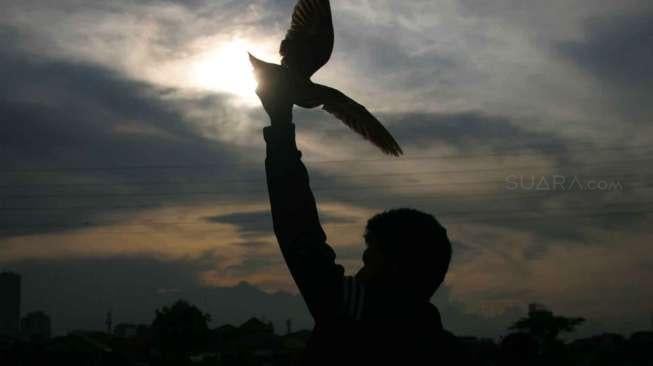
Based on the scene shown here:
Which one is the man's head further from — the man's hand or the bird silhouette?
the man's hand

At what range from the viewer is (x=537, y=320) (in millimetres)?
39000

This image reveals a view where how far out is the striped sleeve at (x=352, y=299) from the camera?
6.26 ft

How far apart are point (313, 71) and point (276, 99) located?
303mm

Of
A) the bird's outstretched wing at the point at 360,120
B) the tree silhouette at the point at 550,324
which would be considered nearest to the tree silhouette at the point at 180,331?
the tree silhouette at the point at 550,324

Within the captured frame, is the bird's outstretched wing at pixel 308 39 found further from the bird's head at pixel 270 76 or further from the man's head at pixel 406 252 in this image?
the man's head at pixel 406 252

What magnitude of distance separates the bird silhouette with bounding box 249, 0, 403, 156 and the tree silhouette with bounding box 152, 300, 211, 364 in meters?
46.8

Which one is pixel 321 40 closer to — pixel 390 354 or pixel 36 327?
pixel 390 354

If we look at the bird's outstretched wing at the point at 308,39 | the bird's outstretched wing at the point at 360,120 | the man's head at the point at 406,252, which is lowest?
the man's head at the point at 406,252

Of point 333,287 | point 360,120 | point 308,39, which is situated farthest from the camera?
point 360,120

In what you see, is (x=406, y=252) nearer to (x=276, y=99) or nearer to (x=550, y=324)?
(x=276, y=99)

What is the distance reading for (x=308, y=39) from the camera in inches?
91.9

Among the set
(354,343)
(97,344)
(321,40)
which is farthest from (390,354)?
(97,344)

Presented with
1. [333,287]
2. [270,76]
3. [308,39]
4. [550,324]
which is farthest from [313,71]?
[550,324]

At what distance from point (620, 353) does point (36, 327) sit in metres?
118
